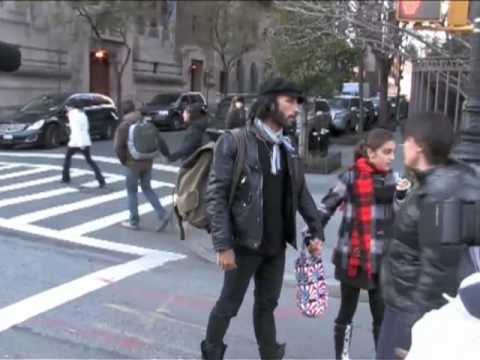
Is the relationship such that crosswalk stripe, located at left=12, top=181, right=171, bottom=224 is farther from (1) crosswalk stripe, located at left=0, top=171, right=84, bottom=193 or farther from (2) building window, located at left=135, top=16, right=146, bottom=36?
(2) building window, located at left=135, top=16, right=146, bottom=36

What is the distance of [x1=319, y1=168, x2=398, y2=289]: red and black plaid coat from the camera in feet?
14.5

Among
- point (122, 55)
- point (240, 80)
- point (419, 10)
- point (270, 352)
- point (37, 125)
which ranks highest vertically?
point (419, 10)

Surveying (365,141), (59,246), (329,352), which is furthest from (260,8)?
(59,246)

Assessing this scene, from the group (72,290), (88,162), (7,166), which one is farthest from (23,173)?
(72,290)

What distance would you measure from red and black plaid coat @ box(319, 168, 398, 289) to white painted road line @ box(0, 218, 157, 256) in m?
4.06

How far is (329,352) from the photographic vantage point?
5.11 m

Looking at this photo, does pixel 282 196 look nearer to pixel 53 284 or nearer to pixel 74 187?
pixel 53 284

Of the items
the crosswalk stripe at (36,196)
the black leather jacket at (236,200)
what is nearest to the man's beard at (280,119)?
the black leather jacket at (236,200)

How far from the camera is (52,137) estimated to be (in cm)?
2005

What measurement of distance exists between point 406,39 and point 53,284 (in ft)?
28.6

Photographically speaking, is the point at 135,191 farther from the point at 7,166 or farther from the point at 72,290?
the point at 7,166

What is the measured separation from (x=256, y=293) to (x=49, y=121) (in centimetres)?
1660

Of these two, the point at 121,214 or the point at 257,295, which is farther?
the point at 121,214

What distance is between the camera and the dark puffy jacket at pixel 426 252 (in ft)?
9.46
